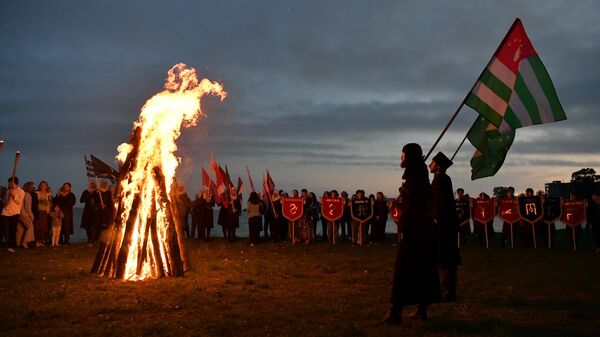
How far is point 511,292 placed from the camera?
10.4 m

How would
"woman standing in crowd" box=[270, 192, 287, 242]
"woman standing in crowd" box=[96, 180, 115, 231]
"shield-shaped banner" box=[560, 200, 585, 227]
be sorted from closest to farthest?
"shield-shaped banner" box=[560, 200, 585, 227]
"woman standing in crowd" box=[96, 180, 115, 231]
"woman standing in crowd" box=[270, 192, 287, 242]

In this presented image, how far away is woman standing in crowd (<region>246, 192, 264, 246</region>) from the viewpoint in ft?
68.5

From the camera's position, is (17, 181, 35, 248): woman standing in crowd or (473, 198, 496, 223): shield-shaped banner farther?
(473, 198, 496, 223): shield-shaped banner

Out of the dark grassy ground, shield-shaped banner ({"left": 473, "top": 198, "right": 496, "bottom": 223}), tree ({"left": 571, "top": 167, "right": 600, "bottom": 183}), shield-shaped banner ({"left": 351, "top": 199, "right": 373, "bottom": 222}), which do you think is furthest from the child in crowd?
tree ({"left": 571, "top": 167, "right": 600, "bottom": 183})

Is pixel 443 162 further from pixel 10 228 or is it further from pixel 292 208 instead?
pixel 10 228

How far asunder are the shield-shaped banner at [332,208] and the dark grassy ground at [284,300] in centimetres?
563

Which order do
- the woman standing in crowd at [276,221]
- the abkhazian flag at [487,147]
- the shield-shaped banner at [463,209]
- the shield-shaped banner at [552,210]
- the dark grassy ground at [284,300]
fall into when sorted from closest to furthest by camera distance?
the dark grassy ground at [284,300] → the abkhazian flag at [487,147] → the shield-shaped banner at [552,210] → the shield-shaped banner at [463,209] → the woman standing in crowd at [276,221]

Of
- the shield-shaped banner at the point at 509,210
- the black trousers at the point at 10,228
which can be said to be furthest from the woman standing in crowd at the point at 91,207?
the shield-shaped banner at the point at 509,210

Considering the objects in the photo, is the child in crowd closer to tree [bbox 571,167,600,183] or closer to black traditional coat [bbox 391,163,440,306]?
black traditional coat [bbox 391,163,440,306]

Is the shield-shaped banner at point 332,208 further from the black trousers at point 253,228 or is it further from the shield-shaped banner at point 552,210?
the shield-shaped banner at point 552,210

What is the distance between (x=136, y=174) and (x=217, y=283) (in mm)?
3244

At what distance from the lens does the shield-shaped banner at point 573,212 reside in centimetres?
1964

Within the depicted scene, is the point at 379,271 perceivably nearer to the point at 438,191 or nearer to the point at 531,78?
the point at 438,191

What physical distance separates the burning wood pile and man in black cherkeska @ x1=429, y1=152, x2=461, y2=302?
231 inches
